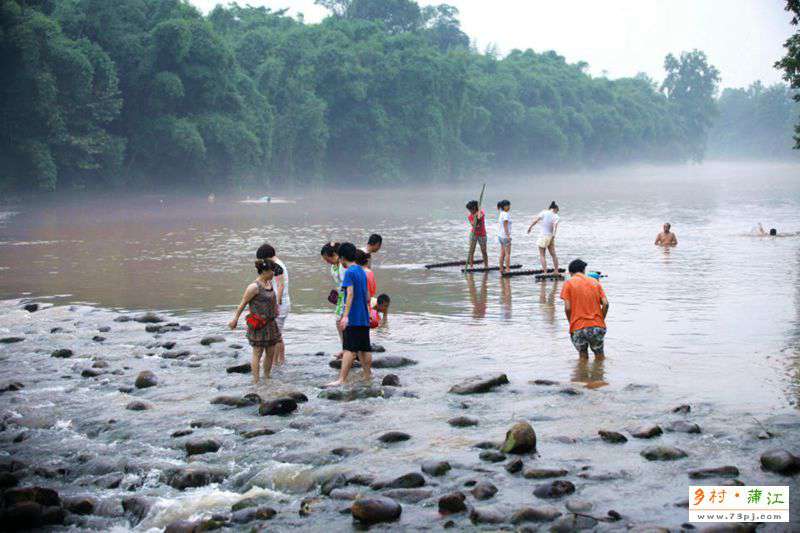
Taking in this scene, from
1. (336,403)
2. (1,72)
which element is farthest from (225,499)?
(1,72)

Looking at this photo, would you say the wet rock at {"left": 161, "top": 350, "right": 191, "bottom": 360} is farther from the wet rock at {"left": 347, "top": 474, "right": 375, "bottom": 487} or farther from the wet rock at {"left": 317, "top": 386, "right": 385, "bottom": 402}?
the wet rock at {"left": 347, "top": 474, "right": 375, "bottom": 487}

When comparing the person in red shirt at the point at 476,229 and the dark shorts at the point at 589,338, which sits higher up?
the person in red shirt at the point at 476,229

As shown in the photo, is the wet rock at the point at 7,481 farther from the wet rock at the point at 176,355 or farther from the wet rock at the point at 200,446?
the wet rock at the point at 176,355

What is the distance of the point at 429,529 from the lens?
6848mm

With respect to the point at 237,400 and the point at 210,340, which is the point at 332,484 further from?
the point at 210,340

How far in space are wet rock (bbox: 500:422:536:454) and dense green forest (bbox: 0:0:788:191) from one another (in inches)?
1660

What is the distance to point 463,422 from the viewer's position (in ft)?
30.1

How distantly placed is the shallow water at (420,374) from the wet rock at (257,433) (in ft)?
0.23

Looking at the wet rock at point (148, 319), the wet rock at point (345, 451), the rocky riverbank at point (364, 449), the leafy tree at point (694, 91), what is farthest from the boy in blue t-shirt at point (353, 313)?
the leafy tree at point (694, 91)

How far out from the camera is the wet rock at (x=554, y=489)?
7.28m

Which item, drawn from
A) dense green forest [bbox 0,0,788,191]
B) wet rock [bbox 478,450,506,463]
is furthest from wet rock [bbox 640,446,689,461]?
dense green forest [bbox 0,0,788,191]

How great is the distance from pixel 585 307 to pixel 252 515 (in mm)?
5605

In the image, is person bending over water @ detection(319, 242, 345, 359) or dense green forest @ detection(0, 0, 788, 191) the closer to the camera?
person bending over water @ detection(319, 242, 345, 359)

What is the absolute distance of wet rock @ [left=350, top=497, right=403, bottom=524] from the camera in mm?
6980
